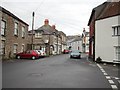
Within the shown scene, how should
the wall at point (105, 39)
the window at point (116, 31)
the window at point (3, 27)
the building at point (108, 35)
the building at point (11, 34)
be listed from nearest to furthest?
the building at point (108, 35) < the window at point (116, 31) < the wall at point (105, 39) < the window at point (3, 27) < the building at point (11, 34)

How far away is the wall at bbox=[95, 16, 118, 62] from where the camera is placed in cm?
2356

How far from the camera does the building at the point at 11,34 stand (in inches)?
1063

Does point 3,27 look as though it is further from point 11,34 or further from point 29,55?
point 29,55

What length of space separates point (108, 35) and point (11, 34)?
13.7 m

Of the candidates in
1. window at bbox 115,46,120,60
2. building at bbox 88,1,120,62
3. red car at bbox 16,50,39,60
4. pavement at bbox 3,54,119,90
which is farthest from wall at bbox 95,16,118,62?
red car at bbox 16,50,39,60

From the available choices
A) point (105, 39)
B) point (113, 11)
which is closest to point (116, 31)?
point (105, 39)

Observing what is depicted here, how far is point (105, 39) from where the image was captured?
2467cm

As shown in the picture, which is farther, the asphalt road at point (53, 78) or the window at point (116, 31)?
the window at point (116, 31)

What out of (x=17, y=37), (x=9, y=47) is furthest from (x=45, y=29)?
(x=9, y=47)

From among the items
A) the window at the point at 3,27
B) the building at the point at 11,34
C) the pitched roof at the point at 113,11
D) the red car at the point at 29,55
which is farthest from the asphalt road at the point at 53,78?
the red car at the point at 29,55

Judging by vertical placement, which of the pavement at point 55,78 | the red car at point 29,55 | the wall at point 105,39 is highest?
the wall at point 105,39

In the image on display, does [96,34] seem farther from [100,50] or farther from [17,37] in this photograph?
[17,37]

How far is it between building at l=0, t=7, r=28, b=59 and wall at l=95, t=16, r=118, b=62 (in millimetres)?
11777

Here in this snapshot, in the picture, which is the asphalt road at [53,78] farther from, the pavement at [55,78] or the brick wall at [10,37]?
the brick wall at [10,37]
